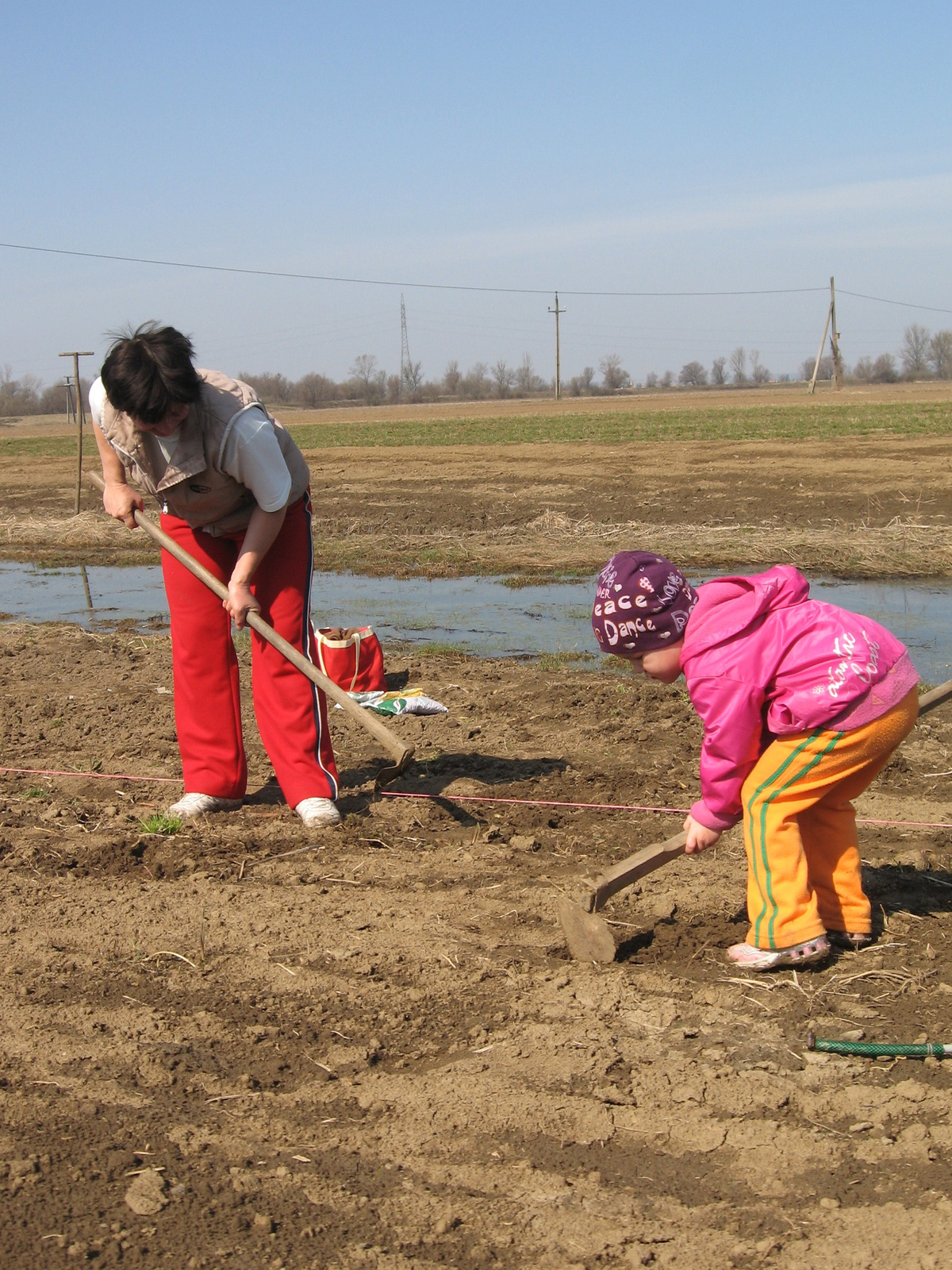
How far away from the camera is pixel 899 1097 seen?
2867 mm

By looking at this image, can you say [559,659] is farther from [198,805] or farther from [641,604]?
[641,604]

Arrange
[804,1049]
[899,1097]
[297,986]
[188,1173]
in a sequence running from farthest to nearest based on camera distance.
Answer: [297,986]
[804,1049]
[899,1097]
[188,1173]

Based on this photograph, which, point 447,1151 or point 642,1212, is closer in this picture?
point 642,1212

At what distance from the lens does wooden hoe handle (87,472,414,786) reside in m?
4.44

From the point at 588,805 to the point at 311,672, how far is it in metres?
1.30

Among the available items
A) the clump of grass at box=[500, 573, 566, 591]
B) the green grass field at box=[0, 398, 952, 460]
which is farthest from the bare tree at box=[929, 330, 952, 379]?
the clump of grass at box=[500, 573, 566, 591]

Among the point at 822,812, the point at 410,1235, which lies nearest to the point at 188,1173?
the point at 410,1235

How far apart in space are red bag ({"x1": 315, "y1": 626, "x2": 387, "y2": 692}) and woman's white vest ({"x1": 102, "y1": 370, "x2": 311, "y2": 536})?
212 cm

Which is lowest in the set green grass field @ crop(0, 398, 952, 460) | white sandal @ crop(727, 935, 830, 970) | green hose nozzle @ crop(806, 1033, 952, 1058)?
green hose nozzle @ crop(806, 1033, 952, 1058)

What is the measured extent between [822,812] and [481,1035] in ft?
3.97

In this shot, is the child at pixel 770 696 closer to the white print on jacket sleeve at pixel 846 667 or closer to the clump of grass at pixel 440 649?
the white print on jacket sleeve at pixel 846 667

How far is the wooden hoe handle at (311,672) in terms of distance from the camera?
4441mm

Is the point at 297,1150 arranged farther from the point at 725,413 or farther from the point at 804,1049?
the point at 725,413

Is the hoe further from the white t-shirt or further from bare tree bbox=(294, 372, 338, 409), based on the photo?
bare tree bbox=(294, 372, 338, 409)
